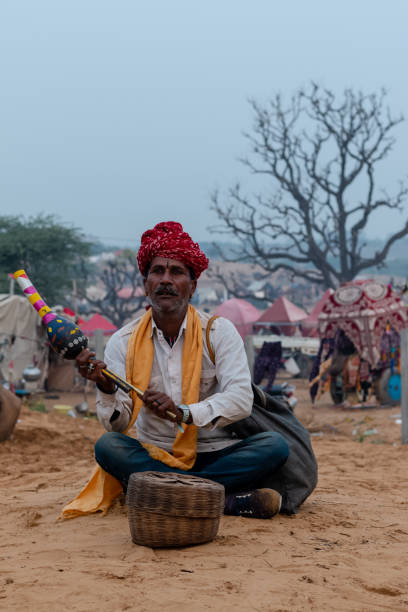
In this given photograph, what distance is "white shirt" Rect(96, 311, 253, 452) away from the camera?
3.45m

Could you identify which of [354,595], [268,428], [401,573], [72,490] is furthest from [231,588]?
[72,490]

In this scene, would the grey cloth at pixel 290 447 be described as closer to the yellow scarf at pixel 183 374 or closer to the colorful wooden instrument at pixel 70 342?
the yellow scarf at pixel 183 374

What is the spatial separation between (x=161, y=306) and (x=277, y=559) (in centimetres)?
133

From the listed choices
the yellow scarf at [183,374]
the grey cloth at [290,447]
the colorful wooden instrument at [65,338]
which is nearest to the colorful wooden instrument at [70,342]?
the colorful wooden instrument at [65,338]

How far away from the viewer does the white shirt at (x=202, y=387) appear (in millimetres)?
3449

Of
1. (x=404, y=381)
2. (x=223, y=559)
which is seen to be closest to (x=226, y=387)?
(x=223, y=559)

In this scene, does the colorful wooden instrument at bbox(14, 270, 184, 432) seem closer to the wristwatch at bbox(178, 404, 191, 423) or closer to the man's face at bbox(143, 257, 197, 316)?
the wristwatch at bbox(178, 404, 191, 423)

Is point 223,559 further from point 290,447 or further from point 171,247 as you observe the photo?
point 171,247

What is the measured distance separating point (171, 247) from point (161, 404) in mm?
801

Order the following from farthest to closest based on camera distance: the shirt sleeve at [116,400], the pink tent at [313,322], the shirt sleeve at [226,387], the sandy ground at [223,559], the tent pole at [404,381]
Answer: the pink tent at [313,322] → the tent pole at [404,381] → the shirt sleeve at [116,400] → the shirt sleeve at [226,387] → the sandy ground at [223,559]

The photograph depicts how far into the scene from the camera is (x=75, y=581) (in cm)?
256

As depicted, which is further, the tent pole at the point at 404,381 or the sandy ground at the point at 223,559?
the tent pole at the point at 404,381

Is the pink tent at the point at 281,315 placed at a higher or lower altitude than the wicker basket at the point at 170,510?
higher

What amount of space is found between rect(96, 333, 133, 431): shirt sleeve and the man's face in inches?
10.8
